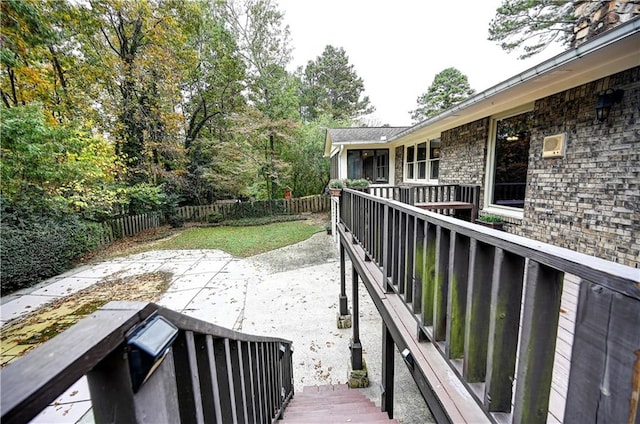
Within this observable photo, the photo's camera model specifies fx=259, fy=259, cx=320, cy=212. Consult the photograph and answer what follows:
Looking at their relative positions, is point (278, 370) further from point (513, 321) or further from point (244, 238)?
point (244, 238)

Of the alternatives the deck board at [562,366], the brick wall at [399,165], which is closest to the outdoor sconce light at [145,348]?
the deck board at [562,366]

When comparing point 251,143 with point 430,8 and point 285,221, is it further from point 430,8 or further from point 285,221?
point 430,8

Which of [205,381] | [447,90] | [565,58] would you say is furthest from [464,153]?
[447,90]

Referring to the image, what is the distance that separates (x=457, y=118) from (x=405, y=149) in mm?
4031

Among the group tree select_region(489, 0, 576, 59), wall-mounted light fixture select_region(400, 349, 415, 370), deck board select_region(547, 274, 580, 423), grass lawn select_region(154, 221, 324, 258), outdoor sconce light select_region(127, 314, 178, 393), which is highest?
tree select_region(489, 0, 576, 59)

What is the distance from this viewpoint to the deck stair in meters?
2.91

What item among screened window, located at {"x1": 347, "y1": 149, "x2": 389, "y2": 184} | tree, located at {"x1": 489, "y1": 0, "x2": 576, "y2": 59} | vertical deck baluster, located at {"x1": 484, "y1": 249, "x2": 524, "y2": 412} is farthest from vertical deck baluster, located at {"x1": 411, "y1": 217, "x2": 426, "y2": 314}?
tree, located at {"x1": 489, "y1": 0, "x2": 576, "y2": 59}

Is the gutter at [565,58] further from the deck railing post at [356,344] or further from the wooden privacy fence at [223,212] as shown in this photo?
the wooden privacy fence at [223,212]

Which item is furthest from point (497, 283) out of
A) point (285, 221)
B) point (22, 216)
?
point (285, 221)

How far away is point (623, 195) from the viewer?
306 centimetres

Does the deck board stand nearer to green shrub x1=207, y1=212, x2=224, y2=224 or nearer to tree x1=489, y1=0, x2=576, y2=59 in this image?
tree x1=489, y1=0, x2=576, y2=59

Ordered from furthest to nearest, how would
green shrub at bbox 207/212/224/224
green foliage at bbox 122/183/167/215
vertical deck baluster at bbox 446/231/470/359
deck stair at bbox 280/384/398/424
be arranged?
green shrub at bbox 207/212/224/224 < green foliage at bbox 122/183/167/215 < deck stair at bbox 280/384/398/424 < vertical deck baluster at bbox 446/231/470/359

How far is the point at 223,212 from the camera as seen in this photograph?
15.0 meters

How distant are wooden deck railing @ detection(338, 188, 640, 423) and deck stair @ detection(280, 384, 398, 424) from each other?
163 centimetres
